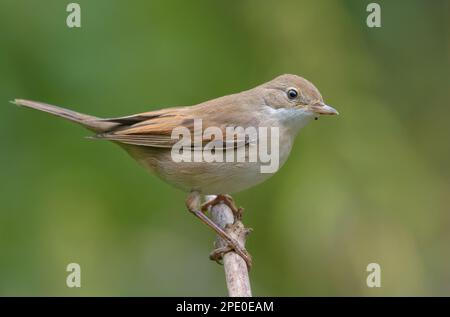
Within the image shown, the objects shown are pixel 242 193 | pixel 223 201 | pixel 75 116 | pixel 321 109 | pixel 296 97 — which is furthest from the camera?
pixel 242 193

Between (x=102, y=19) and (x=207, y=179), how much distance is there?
1681 mm

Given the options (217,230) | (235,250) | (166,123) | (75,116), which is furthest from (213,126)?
(75,116)

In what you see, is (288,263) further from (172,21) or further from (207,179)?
(172,21)

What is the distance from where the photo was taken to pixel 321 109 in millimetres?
5883

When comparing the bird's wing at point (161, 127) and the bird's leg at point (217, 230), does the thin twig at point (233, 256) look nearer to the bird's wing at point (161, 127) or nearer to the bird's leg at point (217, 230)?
the bird's leg at point (217, 230)

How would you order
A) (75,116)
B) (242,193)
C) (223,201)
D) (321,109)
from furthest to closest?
(242,193), (223,201), (75,116), (321,109)

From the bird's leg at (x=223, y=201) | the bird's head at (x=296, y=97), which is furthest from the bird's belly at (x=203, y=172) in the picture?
the bird's leg at (x=223, y=201)

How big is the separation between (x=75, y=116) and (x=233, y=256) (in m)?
1.72

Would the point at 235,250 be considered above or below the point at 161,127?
below

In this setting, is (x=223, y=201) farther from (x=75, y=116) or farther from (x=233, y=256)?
(x=75, y=116)

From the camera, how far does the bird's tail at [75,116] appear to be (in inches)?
237

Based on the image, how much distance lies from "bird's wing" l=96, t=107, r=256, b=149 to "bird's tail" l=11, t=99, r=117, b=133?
0.07 meters

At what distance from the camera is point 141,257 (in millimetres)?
6859

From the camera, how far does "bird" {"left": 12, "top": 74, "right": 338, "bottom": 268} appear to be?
5.89 meters
